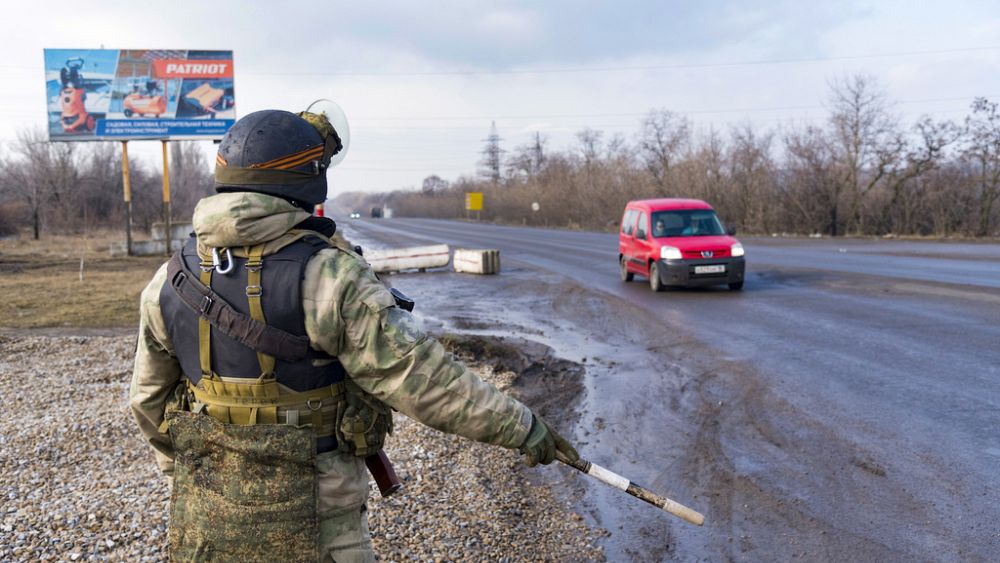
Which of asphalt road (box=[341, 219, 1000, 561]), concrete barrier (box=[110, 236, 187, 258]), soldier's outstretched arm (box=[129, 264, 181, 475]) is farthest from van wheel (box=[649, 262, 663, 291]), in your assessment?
concrete barrier (box=[110, 236, 187, 258])

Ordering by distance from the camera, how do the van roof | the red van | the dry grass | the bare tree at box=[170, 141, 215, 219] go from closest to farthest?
the dry grass → the red van → the van roof → the bare tree at box=[170, 141, 215, 219]

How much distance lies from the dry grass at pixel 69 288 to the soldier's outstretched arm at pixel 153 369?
10825 millimetres

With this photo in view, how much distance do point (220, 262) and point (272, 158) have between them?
35 cm

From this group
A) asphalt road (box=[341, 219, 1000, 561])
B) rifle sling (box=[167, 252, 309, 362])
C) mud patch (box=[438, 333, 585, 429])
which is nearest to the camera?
rifle sling (box=[167, 252, 309, 362])

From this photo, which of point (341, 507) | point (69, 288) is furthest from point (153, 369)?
point (69, 288)

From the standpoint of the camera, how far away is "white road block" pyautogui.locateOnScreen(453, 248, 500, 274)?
66.0 feet

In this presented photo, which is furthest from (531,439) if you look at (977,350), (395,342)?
(977,350)

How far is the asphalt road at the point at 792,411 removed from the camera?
430 centimetres

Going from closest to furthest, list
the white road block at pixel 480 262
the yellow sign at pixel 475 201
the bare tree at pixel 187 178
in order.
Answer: the white road block at pixel 480 262
the bare tree at pixel 187 178
the yellow sign at pixel 475 201

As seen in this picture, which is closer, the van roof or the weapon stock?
the weapon stock

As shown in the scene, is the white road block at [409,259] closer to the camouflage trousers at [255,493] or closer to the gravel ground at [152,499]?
the gravel ground at [152,499]

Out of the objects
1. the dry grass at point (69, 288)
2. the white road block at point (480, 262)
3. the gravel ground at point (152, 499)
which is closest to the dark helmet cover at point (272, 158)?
the gravel ground at point (152, 499)

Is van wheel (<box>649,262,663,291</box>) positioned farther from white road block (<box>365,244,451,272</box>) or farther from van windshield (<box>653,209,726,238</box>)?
white road block (<box>365,244,451,272</box>)

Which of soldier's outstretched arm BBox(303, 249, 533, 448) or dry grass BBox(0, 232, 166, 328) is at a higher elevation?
soldier's outstretched arm BBox(303, 249, 533, 448)
